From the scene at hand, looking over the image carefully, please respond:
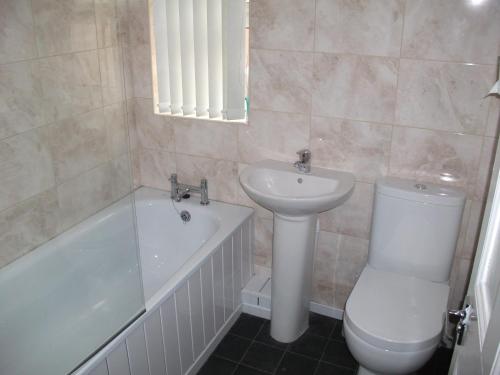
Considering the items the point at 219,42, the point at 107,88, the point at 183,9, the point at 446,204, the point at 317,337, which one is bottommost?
the point at 317,337

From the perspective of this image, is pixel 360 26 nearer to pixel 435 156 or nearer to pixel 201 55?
pixel 435 156

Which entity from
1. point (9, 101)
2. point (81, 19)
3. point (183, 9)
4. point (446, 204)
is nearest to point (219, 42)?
point (183, 9)

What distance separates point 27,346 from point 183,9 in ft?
5.82

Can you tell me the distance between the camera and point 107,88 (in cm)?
247

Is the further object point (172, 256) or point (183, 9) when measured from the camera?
point (172, 256)

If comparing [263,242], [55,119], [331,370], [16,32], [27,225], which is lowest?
[331,370]

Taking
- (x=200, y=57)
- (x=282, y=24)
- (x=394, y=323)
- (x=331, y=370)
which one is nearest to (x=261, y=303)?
(x=331, y=370)

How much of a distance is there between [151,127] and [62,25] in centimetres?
97

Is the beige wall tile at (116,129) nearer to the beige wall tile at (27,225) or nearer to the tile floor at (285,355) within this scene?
the beige wall tile at (27,225)

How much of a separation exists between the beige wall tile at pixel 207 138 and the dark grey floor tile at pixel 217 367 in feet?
3.51

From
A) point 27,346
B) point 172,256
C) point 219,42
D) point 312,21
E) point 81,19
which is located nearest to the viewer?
point 27,346

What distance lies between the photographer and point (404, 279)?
7.87 ft

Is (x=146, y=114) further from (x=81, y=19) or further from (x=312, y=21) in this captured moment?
(x=312, y=21)

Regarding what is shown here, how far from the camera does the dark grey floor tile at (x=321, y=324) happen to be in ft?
9.16
